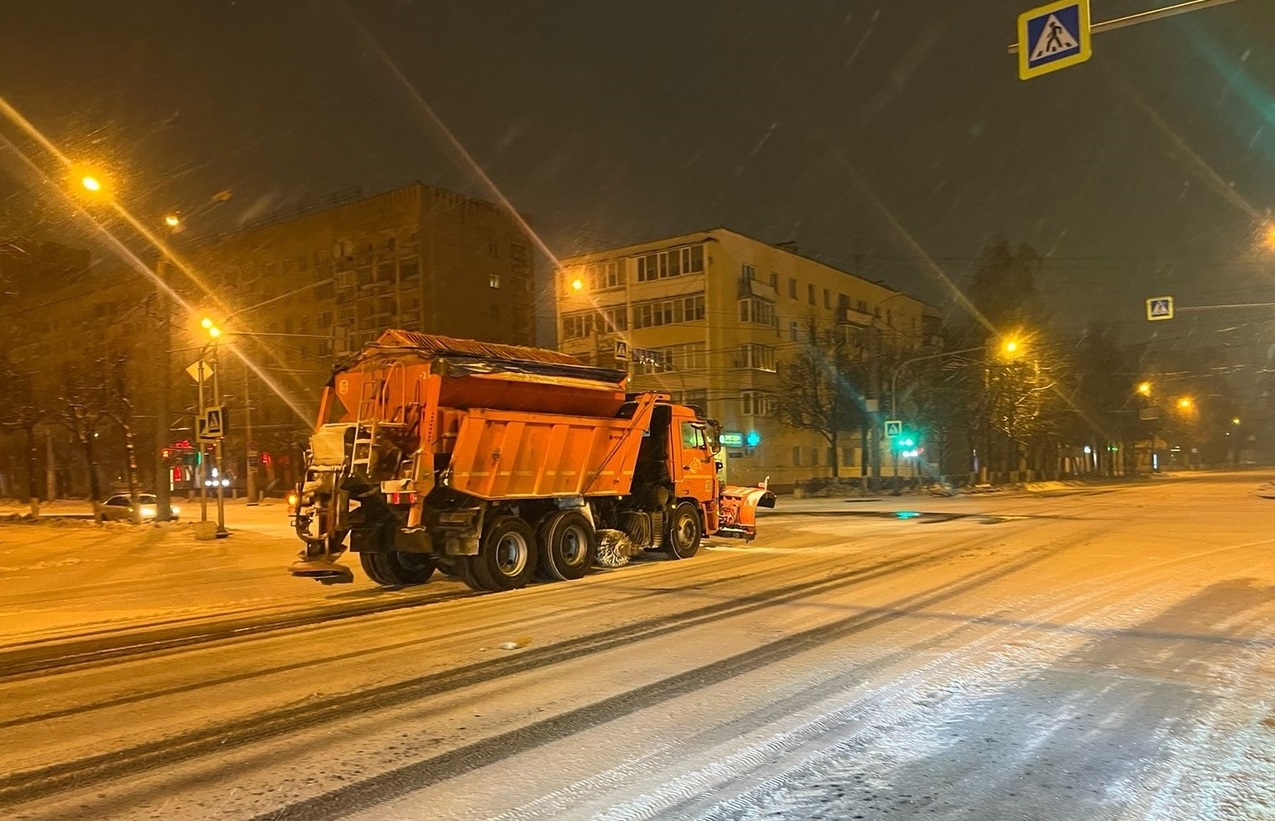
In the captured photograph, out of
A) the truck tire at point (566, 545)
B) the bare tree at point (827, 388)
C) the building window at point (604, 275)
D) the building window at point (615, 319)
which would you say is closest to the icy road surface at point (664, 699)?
the truck tire at point (566, 545)

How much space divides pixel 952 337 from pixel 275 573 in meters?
45.0

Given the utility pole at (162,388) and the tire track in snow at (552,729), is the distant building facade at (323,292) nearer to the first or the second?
the utility pole at (162,388)

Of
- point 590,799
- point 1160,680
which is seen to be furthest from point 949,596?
point 590,799

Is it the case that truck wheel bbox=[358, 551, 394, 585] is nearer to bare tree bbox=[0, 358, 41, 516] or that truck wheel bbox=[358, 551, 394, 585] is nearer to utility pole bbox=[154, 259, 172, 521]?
utility pole bbox=[154, 259, 172, 521]

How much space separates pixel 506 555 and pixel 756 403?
4436cm

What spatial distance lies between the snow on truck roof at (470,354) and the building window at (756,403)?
41607mm

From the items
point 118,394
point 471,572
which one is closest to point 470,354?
point 471,572

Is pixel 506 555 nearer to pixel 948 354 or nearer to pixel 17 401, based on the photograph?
pixel 17 401

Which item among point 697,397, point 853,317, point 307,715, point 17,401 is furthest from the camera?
point 853,317

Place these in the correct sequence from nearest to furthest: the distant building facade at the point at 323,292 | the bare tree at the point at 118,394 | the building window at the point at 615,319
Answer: the bare tree at the point at 118,394
the building window at the point at 615,319
the distant building facade at the point at 323,292

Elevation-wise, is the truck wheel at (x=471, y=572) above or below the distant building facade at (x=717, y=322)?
below

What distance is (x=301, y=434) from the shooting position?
60688mm

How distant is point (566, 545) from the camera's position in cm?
1443

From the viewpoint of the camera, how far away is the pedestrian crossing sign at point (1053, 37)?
948 cm
